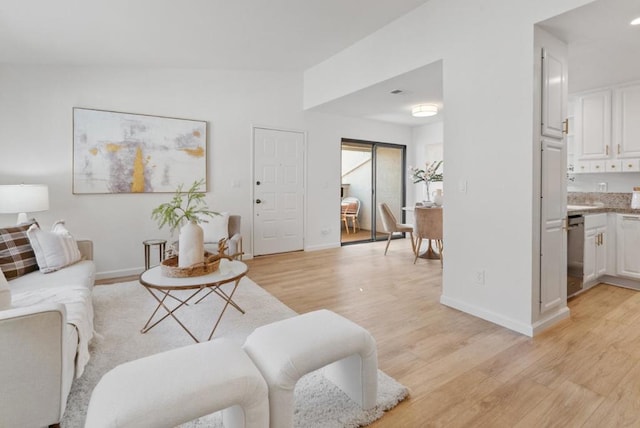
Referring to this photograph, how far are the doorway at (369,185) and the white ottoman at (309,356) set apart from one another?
466cm

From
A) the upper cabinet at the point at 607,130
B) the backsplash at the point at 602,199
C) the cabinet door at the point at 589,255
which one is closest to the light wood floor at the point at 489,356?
the cabinet door at the point at 589,255

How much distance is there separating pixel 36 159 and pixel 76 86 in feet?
3.11

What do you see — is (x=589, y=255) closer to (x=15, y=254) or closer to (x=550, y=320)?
(x=550, y=320)

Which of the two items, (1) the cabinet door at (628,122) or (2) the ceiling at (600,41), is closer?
(2) the ceiling at (600,41)

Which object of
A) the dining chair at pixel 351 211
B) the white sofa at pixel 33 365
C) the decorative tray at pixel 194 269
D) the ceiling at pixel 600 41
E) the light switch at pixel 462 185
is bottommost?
the white sofa at pixel 33 365

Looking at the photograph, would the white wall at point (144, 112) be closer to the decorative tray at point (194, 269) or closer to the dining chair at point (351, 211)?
the dining chair at point (351, 211)

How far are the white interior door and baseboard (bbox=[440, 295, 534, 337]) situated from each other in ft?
9.72

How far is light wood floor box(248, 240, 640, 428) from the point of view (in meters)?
1.65

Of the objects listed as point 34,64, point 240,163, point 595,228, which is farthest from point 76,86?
point 595,228

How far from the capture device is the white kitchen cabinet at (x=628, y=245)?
350cm

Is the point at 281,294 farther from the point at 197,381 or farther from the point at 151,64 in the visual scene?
the point at 151,64

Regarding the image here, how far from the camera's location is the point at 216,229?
4.28m

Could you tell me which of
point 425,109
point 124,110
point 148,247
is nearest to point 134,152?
point 124,110

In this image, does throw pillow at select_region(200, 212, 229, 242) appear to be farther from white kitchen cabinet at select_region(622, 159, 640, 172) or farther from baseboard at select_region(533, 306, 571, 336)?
white kitchen cabinet at select_region(622, 159, 640, 172)
